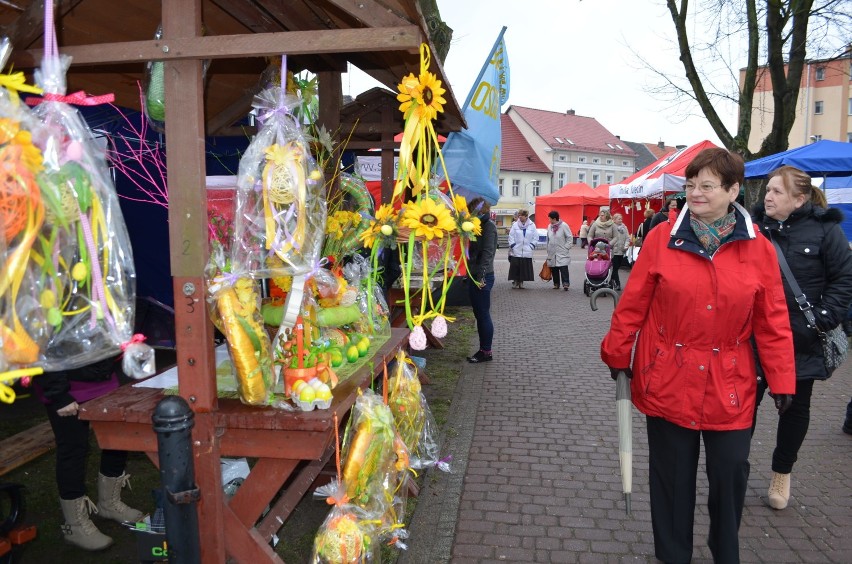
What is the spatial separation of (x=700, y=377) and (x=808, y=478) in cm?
229

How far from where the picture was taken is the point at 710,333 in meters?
2.68

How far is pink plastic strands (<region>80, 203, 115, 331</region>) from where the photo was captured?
6.31 ft

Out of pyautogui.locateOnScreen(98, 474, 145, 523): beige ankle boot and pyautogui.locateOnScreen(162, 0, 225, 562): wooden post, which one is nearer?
pyautogui.locateOnScreen(162, 0, 225, 562): wooden post

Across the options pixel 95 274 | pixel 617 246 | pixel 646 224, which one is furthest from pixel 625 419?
pixel 617 246

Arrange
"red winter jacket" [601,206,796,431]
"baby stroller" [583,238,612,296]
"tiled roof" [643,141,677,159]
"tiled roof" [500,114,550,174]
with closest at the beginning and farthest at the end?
"red winter jacket" [601,206,796,431], "baby stroller" [583,238,612,296], "tiled roof" [500,114,550,174], "tiled roof" [643,141,677,159]

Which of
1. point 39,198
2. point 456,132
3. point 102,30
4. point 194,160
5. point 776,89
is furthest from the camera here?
point 776,89

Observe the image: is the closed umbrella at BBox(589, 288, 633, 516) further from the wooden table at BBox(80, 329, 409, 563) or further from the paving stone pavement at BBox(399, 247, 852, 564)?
the wooden table at BBox(80, 329, 409, 563)

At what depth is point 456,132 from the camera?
5.05m

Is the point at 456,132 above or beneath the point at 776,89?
beneath

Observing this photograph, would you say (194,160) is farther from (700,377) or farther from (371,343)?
(700,377)

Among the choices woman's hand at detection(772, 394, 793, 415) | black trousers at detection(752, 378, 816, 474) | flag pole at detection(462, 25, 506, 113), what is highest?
flag pole at detection(462, 25, 506, 113)

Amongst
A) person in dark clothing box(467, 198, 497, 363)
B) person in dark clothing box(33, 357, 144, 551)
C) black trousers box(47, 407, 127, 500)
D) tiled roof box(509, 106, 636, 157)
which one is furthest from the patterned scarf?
tiled roof box(509, 106, 636, 157)

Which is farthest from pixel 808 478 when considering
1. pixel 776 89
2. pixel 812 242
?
pixel 776 89

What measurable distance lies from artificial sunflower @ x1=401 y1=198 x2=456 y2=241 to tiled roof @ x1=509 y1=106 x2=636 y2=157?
52205mm
